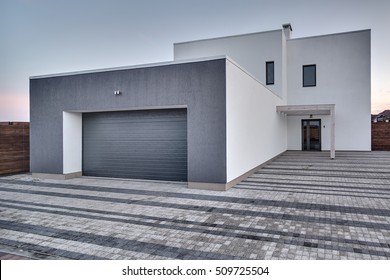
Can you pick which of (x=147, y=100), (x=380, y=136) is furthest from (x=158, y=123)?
(x=380, y=136)

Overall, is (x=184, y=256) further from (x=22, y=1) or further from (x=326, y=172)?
(x=22, y=1)

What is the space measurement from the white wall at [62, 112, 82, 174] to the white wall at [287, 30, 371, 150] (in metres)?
14.2

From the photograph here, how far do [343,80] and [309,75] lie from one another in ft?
6.90

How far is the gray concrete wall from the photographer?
7355 millimetres

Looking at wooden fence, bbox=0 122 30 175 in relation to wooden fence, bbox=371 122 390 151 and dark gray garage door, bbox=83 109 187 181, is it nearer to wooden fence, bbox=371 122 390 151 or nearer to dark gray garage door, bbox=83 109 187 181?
dark gray garage door, bbox=83 109 187 181

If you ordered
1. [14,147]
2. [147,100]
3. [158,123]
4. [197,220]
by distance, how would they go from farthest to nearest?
[14,147] < [158,123] < [147,100] < [197,220]

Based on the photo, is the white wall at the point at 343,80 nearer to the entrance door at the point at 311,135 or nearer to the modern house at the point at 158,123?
the entrance door at the point at 311,135

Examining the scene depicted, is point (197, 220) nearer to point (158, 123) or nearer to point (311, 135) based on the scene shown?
point (158, 123)

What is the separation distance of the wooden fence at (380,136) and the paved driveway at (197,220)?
11.9 metres

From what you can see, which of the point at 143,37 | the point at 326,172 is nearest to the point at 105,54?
the point at 143,37

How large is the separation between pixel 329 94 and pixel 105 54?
1412cm

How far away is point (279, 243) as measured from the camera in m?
3.85

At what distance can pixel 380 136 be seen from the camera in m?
18.7

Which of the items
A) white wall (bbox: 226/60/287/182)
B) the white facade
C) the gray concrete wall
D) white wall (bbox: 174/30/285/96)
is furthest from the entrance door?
the gray concrete wall
